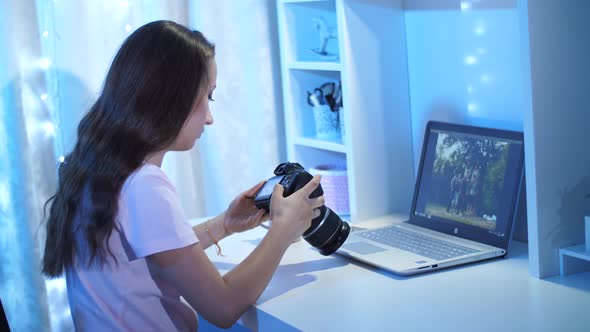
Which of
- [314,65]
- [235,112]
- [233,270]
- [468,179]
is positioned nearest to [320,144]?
[314,65]

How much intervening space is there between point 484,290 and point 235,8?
1113mm

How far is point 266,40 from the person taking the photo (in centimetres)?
213

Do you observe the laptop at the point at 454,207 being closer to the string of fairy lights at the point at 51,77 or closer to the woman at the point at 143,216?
the woman at the point at 143,216

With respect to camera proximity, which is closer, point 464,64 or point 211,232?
point 211,232

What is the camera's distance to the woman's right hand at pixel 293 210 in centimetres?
134

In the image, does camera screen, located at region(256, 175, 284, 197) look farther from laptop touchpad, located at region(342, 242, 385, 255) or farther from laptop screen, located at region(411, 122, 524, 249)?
laptop screen, located at region(411, 122, 524, 249)

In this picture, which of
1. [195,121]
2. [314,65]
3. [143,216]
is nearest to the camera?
[143,216]

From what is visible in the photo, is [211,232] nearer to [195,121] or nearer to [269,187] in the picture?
[269,187]

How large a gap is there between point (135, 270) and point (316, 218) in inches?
13.2

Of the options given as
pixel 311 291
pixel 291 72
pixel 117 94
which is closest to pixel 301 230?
pixel 311 291

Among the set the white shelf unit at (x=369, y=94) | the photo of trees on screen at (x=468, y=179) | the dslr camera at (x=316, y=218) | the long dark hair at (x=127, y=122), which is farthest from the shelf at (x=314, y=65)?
the long dark hair at (x=127, y=122)

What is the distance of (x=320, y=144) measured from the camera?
1.90 metres

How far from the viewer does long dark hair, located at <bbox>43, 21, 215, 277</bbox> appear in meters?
1.27

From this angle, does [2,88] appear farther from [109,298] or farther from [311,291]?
[311,291]
